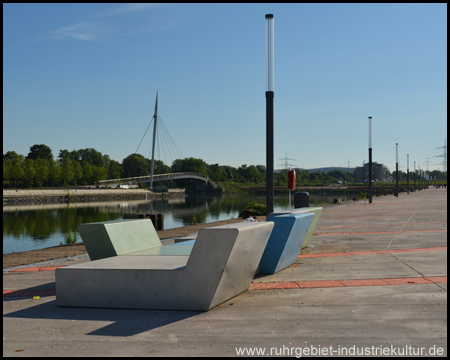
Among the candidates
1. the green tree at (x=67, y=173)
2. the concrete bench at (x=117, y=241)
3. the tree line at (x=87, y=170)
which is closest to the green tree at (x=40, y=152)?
the tree line at (x=87, y=170)

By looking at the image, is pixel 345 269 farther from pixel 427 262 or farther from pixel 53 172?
pixel 53 172

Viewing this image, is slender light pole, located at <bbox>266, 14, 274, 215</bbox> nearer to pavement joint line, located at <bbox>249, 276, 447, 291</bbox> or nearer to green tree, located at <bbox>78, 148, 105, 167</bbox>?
pavement joint line, located at <bbox>249, 276, 447, 291</bbox>

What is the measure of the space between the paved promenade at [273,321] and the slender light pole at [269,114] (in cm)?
346

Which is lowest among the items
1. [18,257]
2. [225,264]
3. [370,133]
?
[18,257]

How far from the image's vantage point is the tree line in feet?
340

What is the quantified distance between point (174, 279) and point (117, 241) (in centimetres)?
224

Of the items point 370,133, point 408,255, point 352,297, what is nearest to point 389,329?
point 352,297

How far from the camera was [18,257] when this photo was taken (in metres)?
13.1

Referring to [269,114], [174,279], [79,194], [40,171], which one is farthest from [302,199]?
[40,171]

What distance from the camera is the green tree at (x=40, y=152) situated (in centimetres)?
14138

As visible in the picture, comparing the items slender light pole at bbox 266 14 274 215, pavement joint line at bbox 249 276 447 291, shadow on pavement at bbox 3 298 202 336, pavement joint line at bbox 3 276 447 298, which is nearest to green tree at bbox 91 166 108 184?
slender light pole at bbox 266 14 274 215

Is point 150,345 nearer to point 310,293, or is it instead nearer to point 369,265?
point 310,293

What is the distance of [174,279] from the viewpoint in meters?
6.16

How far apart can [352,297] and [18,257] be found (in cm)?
1014
